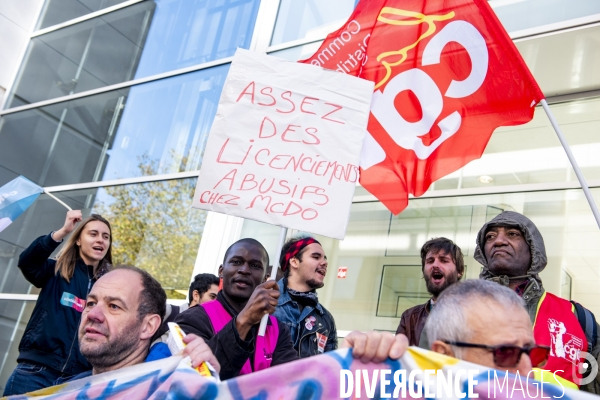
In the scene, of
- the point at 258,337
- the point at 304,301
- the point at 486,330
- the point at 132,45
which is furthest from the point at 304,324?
the point at 132,45

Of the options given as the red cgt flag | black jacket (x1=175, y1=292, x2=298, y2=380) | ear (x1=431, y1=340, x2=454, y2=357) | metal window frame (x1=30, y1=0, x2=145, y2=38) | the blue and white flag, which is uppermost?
metal window frame (x1=30, y1=0, x2=145, y2=38)

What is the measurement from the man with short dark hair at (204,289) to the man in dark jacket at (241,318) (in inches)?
59.8

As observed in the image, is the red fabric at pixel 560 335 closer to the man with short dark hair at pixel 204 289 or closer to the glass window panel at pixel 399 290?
the glass window panel at pixel 399 290

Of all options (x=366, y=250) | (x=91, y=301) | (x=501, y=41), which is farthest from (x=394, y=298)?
(x=91, y=301)

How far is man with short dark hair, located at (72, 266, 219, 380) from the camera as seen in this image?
251 centimetres

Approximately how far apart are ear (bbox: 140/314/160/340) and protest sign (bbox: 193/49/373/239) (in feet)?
2.20

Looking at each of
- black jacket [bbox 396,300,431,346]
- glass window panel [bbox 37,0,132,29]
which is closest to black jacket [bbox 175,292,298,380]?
black jacket [bbox 396,300,431,346]

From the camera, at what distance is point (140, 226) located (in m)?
8.05

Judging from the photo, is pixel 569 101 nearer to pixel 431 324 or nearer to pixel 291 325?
pixel 291 325

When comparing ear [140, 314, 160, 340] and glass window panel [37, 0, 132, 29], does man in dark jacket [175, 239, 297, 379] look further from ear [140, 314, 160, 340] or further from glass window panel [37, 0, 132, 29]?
glass window panel [37, 0, 132, 29]

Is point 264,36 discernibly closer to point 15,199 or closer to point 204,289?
point 15,199

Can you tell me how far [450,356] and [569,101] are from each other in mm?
4360

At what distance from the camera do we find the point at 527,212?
18.0 feet

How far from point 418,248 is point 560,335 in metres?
2.94
